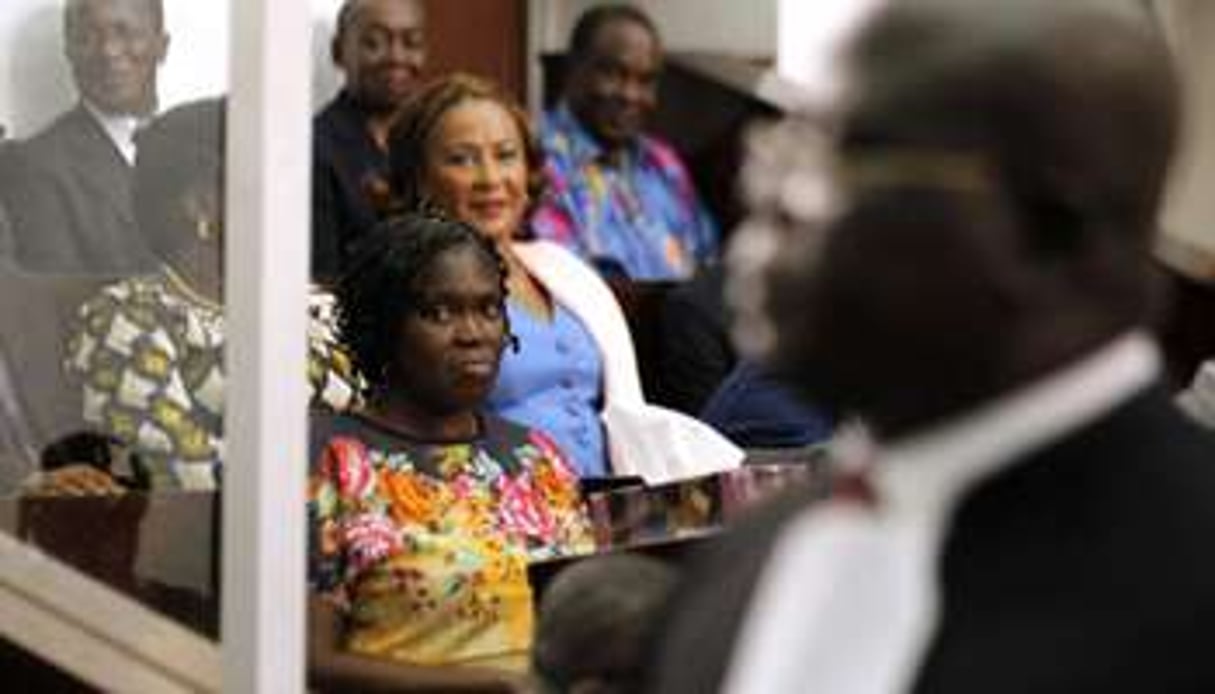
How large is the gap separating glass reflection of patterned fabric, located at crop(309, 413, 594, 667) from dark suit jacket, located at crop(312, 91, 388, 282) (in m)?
0.34

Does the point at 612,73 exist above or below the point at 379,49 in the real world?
below

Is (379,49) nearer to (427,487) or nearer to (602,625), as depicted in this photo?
(427,487)

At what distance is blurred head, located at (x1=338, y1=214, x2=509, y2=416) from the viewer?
3.21m

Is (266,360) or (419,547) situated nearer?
(266,360)

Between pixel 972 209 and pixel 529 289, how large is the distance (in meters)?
2.78

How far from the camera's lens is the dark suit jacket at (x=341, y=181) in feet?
11.7

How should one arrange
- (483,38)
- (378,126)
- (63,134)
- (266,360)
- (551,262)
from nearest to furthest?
(266,360) < (63,134) < (551,262) < (378,126) < (483,38)

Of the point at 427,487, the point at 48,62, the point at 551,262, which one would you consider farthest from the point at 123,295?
the point at 551,262

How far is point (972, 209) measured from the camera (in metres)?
1.05

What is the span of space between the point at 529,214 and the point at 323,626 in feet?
5.94

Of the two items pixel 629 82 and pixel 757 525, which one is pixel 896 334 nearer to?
pixel 757 525

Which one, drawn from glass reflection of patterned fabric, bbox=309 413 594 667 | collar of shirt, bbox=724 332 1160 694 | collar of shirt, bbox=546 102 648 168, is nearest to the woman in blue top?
glass reflection of patterned fabric, bbox=309 413 594 667

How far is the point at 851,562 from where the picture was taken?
1.07 metres

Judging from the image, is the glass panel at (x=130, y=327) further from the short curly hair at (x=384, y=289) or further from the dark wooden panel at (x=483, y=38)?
the dark wooden panel at (x=483, y=38)
